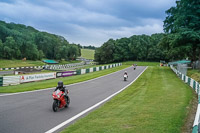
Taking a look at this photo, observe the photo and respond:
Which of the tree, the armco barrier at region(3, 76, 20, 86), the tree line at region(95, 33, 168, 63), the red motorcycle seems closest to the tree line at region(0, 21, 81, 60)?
the tree line at region(95, 33, 168, 63)

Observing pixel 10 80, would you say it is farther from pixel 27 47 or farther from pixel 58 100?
pixel 27 47

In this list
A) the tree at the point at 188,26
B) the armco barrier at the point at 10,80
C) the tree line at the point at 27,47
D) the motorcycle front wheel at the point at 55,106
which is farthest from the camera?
the tree line at the point at 27,47

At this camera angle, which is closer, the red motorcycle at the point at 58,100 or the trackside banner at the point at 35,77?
the red motorcycle at the point at 58,100

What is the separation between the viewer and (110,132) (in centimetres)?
603

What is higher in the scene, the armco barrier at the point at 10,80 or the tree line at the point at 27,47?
the tree line at the point at 27,47

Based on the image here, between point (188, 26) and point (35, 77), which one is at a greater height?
point (188, 26)

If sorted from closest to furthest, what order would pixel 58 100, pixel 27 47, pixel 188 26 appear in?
pixel 58 100 < pixel 188 26 < pixel 27 47

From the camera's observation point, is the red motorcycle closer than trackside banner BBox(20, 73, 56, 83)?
Yes

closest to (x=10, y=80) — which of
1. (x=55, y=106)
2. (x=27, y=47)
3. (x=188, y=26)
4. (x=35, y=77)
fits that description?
(x=35, y=77)

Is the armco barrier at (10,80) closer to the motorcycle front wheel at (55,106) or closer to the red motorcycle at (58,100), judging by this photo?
the red motorcycle at (58,100)

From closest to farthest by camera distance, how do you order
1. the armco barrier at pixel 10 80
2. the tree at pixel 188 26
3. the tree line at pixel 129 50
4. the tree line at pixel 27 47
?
1. the armco barrier at pixel 10 80
2. the tree at pixel 188 26
3. the tree line at pixel 27 47
4. the tree line at pixel 129 50

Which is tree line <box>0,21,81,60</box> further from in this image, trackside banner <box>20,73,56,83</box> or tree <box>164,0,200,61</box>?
tree <box>164,0,200,61</box>

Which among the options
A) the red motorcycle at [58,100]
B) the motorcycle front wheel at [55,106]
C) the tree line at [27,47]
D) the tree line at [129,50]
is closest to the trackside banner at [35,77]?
the red motorcycle at [58,100]

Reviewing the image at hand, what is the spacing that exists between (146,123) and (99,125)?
5.71 ft
